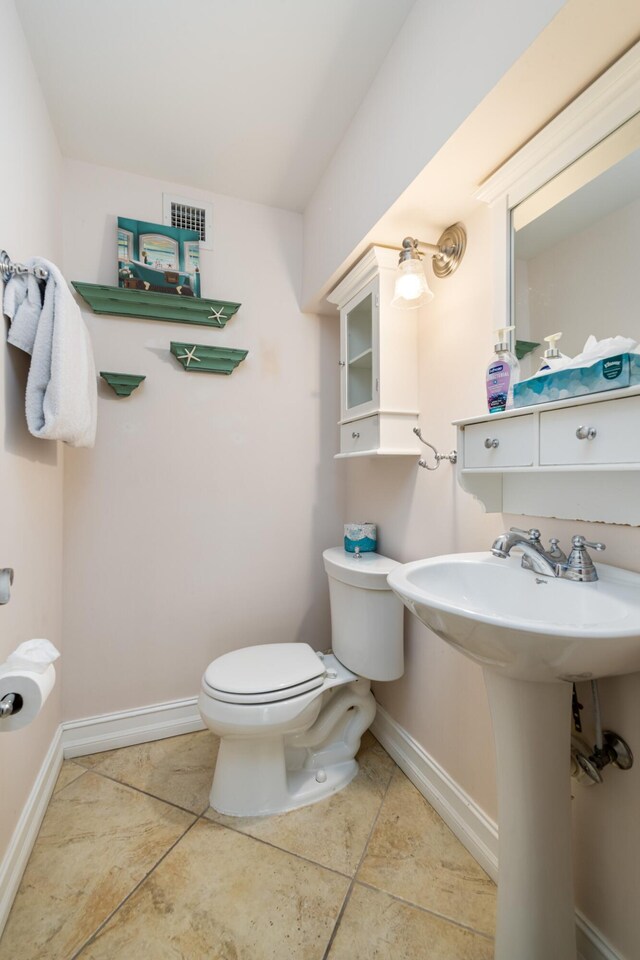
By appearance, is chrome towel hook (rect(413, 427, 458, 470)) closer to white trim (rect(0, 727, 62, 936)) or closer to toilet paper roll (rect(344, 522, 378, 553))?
toilet paper roll (rect(344, 522, 378, 553))

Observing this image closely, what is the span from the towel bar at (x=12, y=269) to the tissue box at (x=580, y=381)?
1.26m

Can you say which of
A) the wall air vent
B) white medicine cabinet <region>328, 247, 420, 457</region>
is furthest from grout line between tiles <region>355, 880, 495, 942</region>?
the wall air vent

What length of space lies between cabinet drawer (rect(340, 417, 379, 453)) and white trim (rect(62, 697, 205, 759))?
1.33 metres

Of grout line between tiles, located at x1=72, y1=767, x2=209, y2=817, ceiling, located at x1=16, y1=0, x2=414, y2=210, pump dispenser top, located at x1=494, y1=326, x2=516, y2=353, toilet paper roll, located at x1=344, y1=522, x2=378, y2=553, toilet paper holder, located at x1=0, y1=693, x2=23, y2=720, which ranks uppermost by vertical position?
ceiling, located at x1=16, y1=0, x2=414, y2=210

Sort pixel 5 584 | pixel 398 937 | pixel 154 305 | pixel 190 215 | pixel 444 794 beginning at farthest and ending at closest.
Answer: pixel 190 215 < pixel 154 305 < pixel 444 794 < pixel 398 937 < pixel 5 584

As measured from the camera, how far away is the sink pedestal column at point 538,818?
2.53 ft

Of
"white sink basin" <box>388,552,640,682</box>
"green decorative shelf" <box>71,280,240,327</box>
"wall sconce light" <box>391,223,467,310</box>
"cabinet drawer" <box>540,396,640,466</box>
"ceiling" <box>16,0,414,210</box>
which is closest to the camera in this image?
"white sink basin" <box>388,552,640,682</box>

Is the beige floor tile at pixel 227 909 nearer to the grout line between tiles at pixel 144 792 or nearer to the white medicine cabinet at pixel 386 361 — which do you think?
the grout line between tiles at pixel 144 792

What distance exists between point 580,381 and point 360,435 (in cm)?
90

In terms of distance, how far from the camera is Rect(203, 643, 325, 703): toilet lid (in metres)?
1.29

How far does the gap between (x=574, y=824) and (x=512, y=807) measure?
25 centimetres

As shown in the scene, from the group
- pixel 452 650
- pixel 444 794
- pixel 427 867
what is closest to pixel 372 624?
pixel 452 650

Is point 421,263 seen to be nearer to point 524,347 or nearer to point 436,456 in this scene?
point 524,347

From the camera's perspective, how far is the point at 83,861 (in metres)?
1.16
